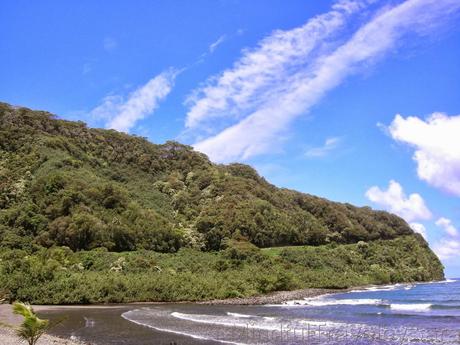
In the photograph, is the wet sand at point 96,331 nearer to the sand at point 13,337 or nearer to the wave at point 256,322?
the sand at point 13,337

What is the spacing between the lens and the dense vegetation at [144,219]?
2346 inches

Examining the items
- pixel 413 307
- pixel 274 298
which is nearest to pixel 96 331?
pixel 413 307

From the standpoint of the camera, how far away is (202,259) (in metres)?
79.8

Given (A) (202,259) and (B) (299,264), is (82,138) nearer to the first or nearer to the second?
(A) (202,259)

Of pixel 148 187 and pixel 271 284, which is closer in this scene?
pixel 271 284

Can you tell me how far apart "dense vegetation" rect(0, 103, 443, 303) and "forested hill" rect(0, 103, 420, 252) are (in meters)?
0.28

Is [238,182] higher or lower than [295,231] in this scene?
higher

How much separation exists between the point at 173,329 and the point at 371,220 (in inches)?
4618

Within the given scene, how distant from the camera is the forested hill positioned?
7925cm

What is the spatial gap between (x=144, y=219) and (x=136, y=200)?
50.4 ft

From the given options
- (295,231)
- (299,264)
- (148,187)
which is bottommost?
(299,264)

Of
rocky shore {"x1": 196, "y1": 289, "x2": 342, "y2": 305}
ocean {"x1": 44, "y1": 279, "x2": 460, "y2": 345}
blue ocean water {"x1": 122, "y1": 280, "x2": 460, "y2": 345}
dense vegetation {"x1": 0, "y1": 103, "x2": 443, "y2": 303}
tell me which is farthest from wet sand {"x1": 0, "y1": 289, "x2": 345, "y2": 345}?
rocky shore {"x1": 196, "y1": 289, "x2": 342, "y2": 305}

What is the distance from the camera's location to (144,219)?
8712 centimetres

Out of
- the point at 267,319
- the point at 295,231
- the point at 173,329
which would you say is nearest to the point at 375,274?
the point at 295,231
